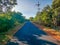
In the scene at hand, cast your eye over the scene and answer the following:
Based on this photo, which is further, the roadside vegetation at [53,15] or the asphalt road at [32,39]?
the roadside vegetation at [53,15]

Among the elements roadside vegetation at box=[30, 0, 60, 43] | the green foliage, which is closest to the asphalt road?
roadside vegetation at box=[30, 0, 60, 43]

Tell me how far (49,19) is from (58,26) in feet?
15.1

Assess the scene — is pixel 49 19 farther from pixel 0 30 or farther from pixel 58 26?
pixel 0 30

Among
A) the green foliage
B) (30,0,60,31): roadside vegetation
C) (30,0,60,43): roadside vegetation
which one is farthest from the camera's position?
(30,0,60,31): roadside vegetation

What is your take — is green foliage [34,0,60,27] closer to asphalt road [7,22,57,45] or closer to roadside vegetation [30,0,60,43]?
roadside vegetation [30,0,60,43]

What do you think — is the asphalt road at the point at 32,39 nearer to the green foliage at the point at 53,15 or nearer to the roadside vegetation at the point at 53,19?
the roadside vegetation at the point at 53,19

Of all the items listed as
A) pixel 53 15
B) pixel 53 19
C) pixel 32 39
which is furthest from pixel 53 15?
pixel 32 39

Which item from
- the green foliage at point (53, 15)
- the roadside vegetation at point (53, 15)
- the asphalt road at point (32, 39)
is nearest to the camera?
the asphalt road at point (32, 39)

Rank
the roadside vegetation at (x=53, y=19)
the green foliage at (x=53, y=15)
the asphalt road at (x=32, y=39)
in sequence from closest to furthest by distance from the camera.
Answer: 1. the asphalt road at (x=32, y=39)
2. the roadside vegetation at (x=53, y=19)
3. the green foliage at (x=53, y=15)

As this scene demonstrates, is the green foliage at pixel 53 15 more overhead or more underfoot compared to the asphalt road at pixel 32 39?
more overhead

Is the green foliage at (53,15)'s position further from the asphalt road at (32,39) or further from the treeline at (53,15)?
the asphalt road at (32,39)

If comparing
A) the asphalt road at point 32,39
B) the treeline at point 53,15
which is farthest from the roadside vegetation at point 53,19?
the asphalt road at point 32,39

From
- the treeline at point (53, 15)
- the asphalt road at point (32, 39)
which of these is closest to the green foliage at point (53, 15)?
the treeline at point (53, 15)

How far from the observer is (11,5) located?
2227 cm
